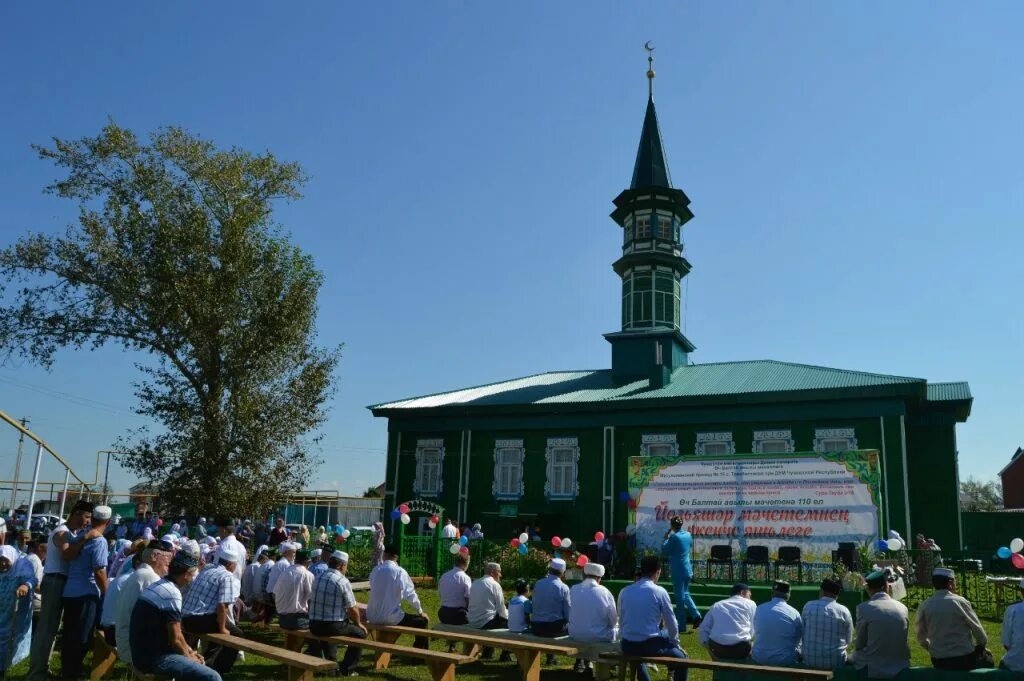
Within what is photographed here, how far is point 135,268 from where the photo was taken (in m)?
27.2

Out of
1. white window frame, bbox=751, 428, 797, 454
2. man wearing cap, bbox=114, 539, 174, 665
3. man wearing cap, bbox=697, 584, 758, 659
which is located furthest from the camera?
white window frame, bbox=751, 428, 797, 454

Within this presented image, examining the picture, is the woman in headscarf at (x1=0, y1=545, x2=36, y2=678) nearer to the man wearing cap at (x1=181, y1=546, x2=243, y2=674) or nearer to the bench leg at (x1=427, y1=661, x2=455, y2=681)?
the man wearing cap at (x1=181, y1=546, x2=243, y2=674)

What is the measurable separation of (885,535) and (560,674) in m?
16.2

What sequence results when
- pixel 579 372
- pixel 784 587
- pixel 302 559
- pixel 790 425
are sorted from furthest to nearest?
pixel 579 372 < pixel 790 425 < pixel 302 559 < pixel 784 587

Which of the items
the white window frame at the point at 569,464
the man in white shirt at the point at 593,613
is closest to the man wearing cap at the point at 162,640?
the man in white shirt at the point at 593,613

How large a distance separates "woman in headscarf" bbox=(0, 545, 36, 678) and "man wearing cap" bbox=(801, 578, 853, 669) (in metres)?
8.54

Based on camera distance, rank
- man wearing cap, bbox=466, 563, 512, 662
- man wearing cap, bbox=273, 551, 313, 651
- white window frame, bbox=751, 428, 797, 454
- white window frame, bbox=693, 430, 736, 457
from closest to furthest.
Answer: man wearing cap, bbox=273, 551, 313, 651 < man wearing cap, bbox=466, 563, 512, 662 < white window frame, bbox=751, 428, 797, 454 < white window frame, bbox=693, 430, 736, 457

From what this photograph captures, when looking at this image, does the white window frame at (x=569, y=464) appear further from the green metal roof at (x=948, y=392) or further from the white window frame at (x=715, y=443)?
the green metal roof at (x=948, y=392)

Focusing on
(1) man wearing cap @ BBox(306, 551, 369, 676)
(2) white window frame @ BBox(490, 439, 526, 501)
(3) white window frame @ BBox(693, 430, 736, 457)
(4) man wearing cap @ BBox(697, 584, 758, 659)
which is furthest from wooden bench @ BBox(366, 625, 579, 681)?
(2) white window frame @ BBox(490, 439, 526, 501)

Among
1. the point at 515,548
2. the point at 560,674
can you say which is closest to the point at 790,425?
the point at 515,548

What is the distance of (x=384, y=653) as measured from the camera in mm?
10719

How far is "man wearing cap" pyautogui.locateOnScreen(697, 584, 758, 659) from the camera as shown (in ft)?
29.6

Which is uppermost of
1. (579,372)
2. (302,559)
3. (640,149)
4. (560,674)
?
(640,149)

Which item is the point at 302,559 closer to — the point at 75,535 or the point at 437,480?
the point at 75,535
